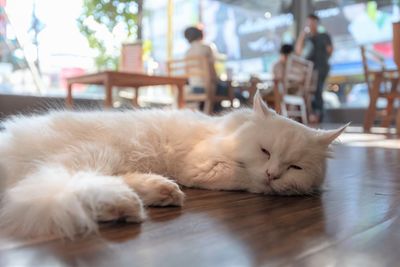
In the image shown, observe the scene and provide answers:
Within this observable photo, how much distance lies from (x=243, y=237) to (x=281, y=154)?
17.8 inches

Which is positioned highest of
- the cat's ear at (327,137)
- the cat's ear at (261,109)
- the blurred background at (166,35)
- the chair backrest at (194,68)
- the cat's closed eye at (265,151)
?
the blurred background at (166,35)

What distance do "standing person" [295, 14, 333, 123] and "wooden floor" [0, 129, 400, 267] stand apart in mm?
5583

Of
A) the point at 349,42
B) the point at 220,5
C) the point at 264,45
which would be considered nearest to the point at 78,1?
the point at 220,5

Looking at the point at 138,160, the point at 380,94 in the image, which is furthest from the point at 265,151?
the point at 380,94

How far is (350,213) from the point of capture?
988mm

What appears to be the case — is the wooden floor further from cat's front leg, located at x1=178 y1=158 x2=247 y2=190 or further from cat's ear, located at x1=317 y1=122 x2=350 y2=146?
cat's ear, located at x1=317 y1=122 x2=350 y2=146

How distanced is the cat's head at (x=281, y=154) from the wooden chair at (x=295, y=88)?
4.12m

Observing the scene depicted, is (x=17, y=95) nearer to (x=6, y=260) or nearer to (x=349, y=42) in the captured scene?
(x=6, y=260)

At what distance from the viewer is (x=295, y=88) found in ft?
19.9

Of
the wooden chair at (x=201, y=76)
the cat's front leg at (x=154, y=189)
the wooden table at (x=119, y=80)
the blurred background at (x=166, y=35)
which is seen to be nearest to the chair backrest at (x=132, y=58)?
the blurred background at (x=166, y=35)

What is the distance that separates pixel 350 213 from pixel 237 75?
676 centimetres

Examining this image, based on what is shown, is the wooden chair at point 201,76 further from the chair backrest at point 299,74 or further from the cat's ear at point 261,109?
the cat's ear at point 261,109

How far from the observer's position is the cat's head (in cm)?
117

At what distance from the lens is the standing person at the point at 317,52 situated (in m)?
6.41
